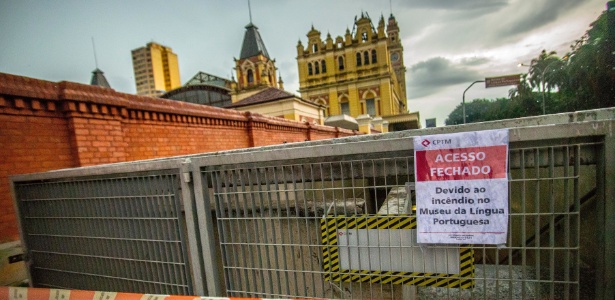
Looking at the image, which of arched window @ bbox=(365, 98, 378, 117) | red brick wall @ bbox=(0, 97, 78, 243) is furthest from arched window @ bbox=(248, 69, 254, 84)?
red brick wall @ bbox=(0, 97, 78, 243)

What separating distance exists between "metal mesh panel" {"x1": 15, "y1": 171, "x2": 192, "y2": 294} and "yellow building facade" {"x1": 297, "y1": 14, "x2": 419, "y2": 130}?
125ft

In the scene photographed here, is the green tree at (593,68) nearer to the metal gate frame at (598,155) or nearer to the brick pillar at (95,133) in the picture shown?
the metal gate frame at (598,155)

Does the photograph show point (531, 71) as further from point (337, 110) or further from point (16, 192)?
point (16, 192)

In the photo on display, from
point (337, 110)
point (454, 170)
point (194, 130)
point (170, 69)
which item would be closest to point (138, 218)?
point (454, 170)

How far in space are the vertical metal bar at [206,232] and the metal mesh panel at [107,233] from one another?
22 cm

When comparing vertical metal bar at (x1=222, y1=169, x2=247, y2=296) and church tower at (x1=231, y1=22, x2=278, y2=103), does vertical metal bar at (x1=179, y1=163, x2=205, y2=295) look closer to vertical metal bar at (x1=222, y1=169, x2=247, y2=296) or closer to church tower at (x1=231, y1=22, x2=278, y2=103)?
vertical metal bar at (x1=222, y1=169, x2=247, y2=296)

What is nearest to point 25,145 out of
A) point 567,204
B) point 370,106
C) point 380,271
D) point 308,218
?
point 308,218

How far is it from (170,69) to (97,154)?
119445 millimetres

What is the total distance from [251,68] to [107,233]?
119 feet

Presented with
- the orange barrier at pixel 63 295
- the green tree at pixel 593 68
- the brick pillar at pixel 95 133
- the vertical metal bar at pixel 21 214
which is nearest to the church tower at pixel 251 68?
the green tree at pixel 593 68

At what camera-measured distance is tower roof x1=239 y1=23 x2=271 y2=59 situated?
1470 inches

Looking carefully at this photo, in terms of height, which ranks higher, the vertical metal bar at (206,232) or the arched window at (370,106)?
the arched window at (370,106)

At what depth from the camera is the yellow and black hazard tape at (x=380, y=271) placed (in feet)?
5.55

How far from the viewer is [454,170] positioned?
5.26 ft
